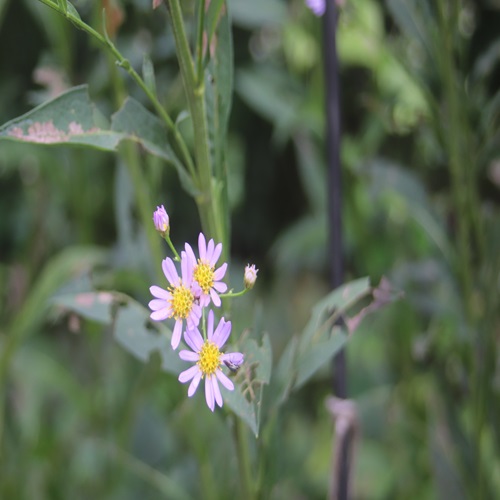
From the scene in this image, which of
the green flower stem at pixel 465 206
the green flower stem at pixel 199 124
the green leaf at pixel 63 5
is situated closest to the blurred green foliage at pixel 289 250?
the green flower stem at pixel 465 206

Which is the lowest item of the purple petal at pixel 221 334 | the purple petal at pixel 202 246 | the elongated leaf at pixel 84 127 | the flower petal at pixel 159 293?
the purple petal at pixel 221 334

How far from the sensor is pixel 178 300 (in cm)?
39

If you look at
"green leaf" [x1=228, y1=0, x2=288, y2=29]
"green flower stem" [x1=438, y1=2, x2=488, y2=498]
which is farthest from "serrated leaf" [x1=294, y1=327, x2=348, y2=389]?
"green leaf" [x1=228, y1=0, x2=288, y2=29]

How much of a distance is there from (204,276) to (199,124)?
0.11 meters

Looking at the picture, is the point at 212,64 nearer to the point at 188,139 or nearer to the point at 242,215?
the point at 188,139

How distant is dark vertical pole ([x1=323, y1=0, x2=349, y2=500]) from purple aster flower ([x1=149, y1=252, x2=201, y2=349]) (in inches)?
9.1

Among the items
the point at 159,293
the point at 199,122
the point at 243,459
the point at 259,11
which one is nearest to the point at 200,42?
the point at 199,122

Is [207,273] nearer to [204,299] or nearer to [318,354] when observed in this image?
[204,299]

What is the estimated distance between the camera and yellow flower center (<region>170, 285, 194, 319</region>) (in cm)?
38

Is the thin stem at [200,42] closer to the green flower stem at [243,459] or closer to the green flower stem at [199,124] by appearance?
the green flower stem at [199,124]

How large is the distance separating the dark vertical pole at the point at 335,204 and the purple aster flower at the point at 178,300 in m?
0.23

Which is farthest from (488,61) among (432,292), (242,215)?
(242,215)

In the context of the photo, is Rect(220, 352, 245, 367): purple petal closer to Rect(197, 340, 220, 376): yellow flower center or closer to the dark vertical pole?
Rect(197, 340, 220, 376): yellow flower center

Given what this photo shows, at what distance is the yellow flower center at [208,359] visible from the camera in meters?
0.38
